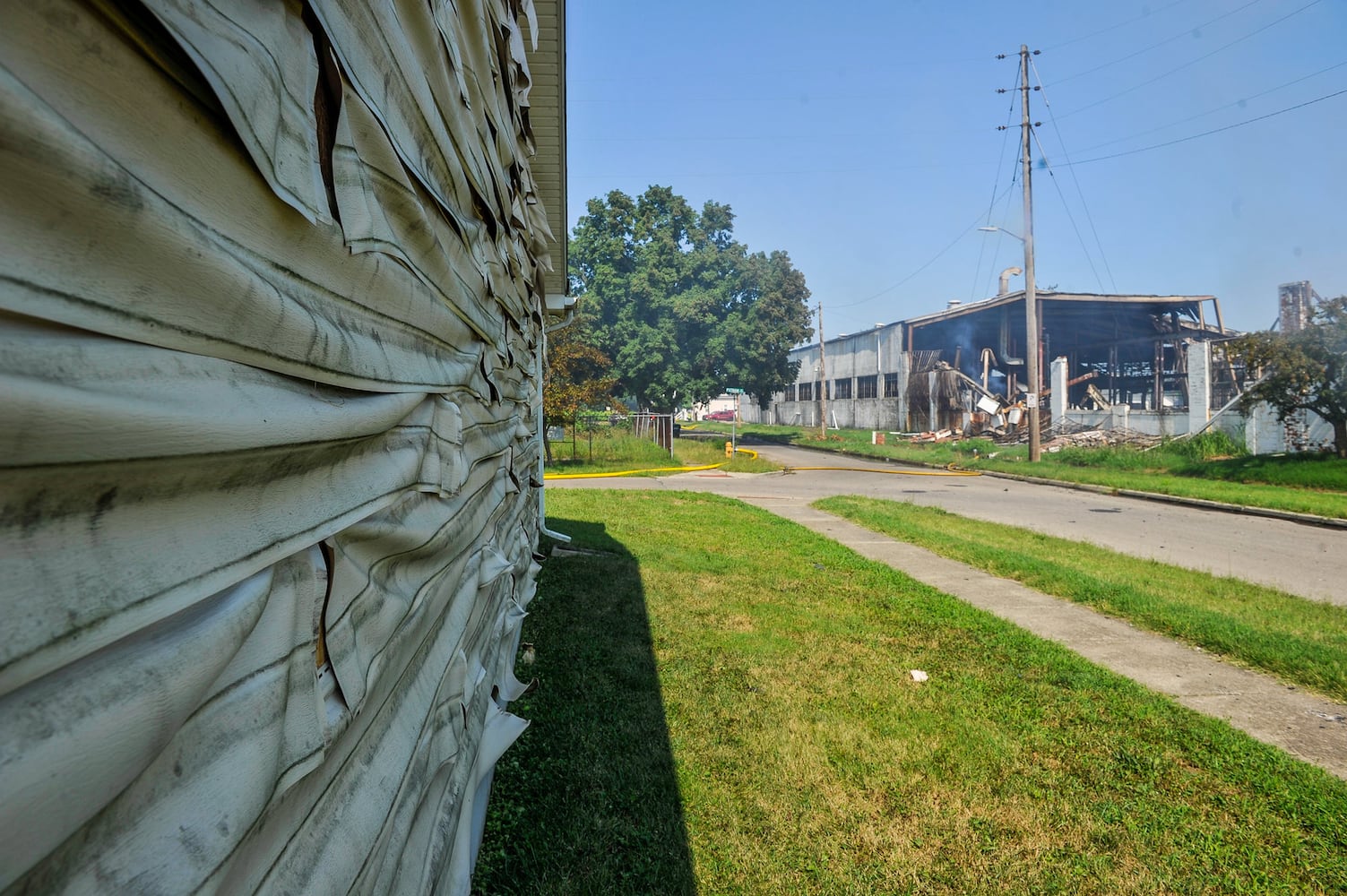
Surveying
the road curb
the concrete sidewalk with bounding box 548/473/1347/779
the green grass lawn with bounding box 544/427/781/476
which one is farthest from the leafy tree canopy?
the road curb

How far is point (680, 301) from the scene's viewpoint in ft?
125

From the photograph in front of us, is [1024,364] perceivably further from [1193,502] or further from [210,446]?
[210,446]

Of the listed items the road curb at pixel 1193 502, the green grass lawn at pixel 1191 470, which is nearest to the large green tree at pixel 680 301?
the green grass lawn at pixel 1191 470

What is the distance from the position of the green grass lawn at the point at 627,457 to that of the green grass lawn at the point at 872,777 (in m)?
16.4

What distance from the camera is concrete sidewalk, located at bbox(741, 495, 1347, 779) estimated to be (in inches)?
160

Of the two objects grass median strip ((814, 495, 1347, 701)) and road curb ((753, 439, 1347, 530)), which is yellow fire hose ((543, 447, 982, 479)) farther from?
grass median strip ((814, 495, 1347, 701))

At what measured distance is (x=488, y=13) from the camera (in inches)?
117

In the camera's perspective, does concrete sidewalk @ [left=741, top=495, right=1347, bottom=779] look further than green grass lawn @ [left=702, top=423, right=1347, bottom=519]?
No

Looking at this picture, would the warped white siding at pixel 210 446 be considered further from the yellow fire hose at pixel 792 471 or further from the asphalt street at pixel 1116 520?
the yellow fire hose at pixel 792 471

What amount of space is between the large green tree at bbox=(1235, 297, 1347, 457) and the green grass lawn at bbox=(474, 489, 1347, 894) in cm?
1719

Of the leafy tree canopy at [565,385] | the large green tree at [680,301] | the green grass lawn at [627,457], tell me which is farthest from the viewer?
the large green tree at [680,301]

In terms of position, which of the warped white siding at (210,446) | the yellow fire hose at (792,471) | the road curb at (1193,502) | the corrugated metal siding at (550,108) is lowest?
the road curb at (1193,502)

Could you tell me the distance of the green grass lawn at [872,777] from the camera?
282 cm

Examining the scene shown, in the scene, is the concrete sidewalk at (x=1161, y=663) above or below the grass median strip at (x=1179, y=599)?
below
